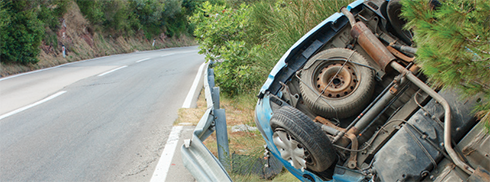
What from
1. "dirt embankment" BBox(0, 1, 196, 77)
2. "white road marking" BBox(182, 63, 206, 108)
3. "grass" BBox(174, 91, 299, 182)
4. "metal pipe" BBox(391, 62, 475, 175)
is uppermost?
"dirt embankment" BBox(0, 1, 196, 77)

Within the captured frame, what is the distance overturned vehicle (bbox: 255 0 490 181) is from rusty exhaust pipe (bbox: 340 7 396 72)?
0.01 meters

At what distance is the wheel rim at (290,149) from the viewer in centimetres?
342

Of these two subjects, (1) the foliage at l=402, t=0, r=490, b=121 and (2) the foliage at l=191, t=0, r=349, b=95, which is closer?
(1) the foliage at l=402, t=0, r=490, b=121

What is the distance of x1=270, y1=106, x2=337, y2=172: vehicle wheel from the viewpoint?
3.29 metres

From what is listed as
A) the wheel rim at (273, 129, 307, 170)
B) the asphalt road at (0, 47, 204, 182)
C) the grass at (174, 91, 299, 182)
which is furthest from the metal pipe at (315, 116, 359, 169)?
the asphalt road at (0, 47, 204, 182)

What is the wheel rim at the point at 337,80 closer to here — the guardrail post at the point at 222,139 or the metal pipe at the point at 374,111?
the metal pipe at the point at 374,111

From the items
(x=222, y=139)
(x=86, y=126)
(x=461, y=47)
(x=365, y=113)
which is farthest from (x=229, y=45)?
(x=461, y=47)

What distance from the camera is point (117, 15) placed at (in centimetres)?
2834

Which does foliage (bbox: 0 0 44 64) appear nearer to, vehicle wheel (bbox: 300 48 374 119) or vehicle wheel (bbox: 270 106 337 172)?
vehicle wheel (bbox: 300 48 374 119)

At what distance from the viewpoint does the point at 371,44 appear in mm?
4016

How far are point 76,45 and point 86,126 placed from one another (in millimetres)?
17764

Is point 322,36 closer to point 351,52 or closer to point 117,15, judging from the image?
point 351,52

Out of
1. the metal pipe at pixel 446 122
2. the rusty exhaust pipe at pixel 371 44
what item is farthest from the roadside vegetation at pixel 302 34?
the rusty exhaust pipe at pixel 371 44

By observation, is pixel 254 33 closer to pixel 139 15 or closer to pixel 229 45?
pixel 229 45
